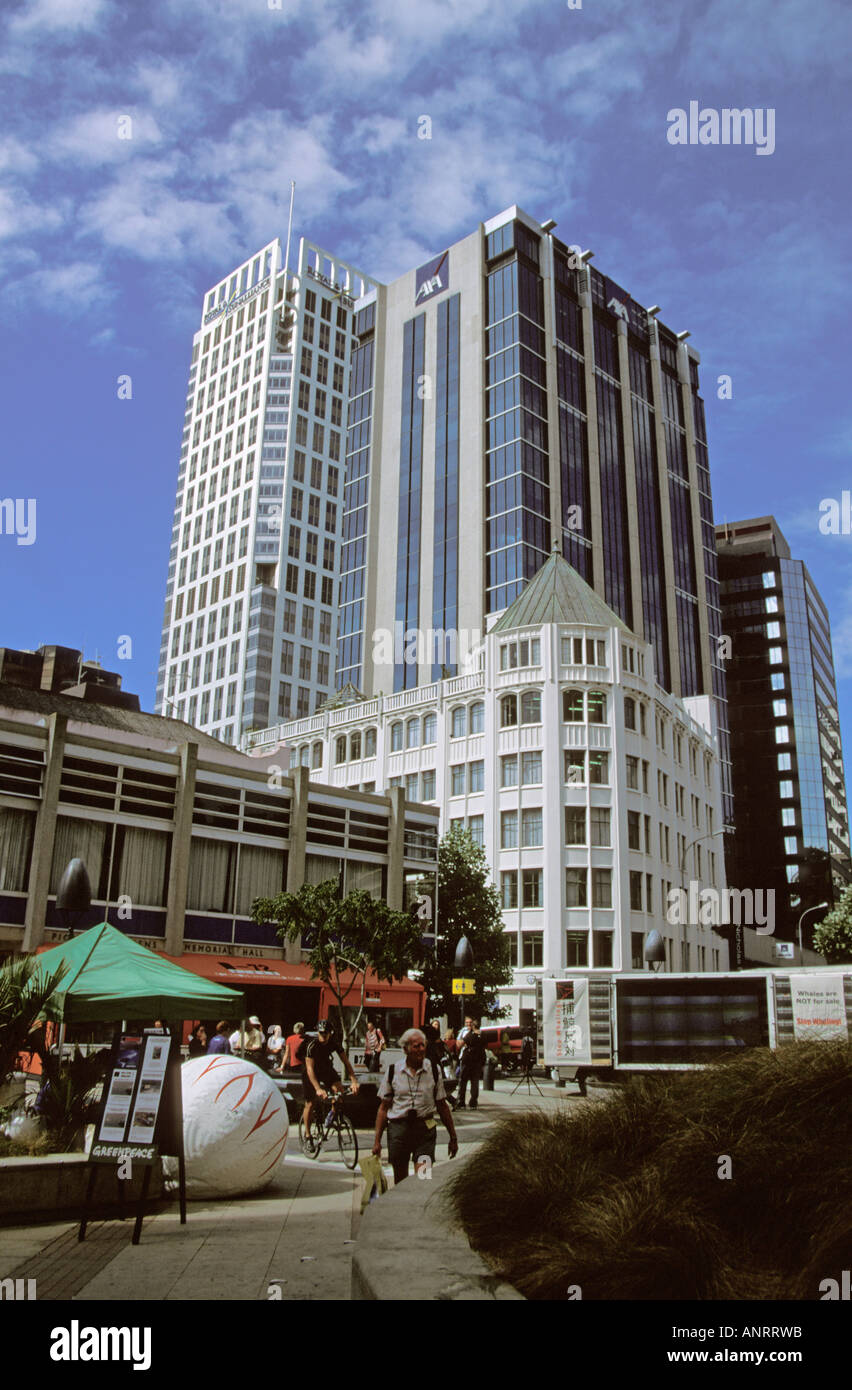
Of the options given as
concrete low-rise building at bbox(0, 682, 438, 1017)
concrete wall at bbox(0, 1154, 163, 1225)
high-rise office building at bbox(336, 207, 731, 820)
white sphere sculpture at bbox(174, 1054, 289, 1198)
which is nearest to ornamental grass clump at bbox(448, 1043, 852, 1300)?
white sphere sculpture at bbox(174, 1054, 289, 1198)

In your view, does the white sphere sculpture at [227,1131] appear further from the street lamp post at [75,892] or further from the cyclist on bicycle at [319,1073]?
the street lamp post at [75,892]

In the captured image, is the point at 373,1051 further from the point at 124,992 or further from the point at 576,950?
the point at 576,950

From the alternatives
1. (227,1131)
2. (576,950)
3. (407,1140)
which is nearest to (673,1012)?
(227,1131)

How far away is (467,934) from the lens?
43594mm

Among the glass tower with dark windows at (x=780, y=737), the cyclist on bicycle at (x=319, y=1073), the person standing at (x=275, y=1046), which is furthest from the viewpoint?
the glass tower with dark windows at (x=780, y=737)

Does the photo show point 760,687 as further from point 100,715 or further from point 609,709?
point 100,715

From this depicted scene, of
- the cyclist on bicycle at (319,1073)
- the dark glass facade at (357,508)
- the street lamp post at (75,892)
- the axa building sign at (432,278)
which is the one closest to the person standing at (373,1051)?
the cyclist on bicycle at (319,1073)

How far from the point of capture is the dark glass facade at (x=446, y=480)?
86.6 meters

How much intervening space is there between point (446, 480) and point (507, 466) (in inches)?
262

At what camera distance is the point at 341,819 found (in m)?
39.5

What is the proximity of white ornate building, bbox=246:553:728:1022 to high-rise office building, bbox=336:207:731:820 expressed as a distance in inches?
819

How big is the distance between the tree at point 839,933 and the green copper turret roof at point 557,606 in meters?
20.0

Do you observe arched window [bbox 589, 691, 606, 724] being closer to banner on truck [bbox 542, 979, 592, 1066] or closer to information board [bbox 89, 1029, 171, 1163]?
banner on truck [bbox 542, 979, 592, 1066]

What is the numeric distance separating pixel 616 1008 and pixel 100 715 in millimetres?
22394
